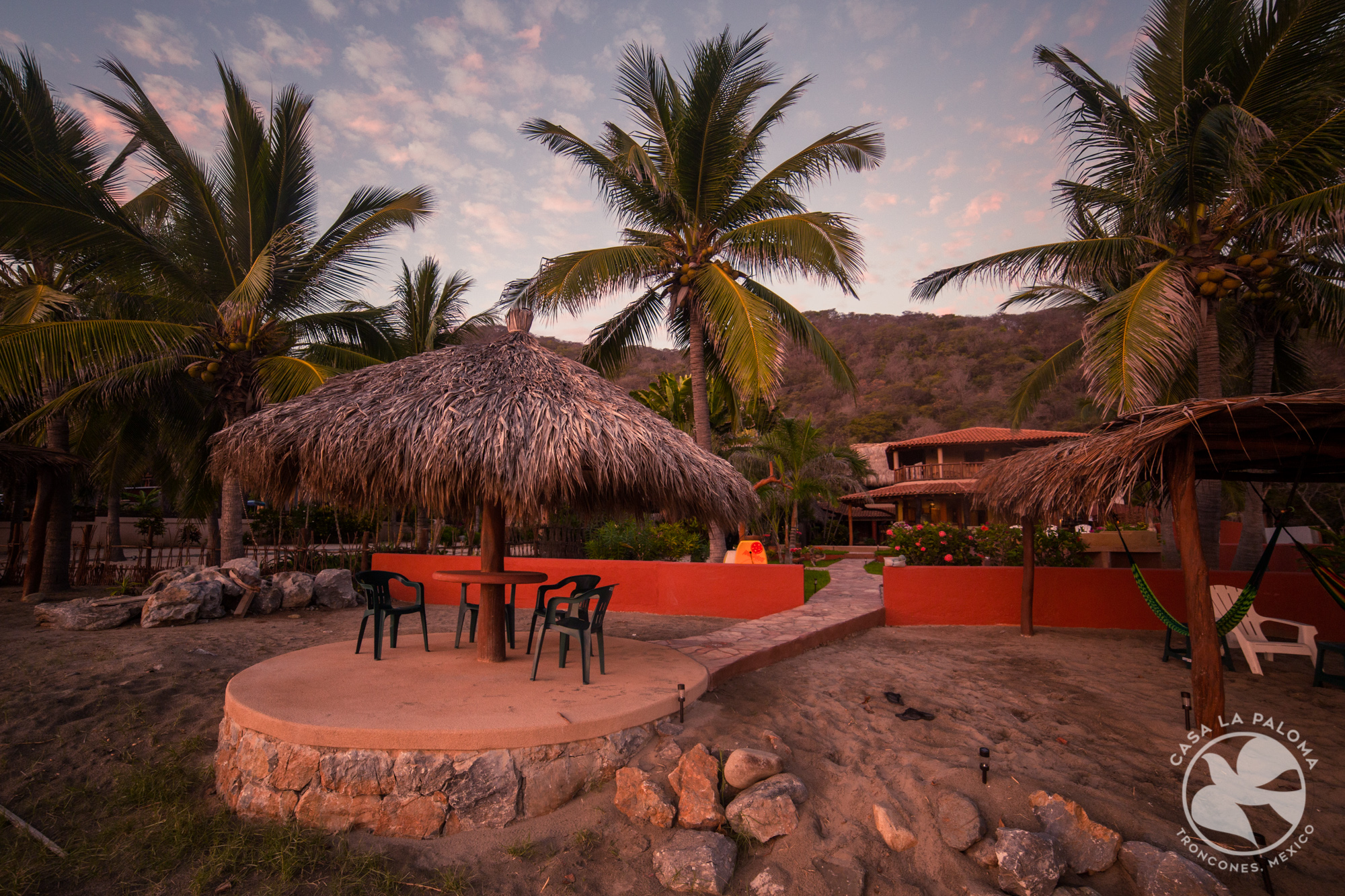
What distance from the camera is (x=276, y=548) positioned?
1182 centimetres

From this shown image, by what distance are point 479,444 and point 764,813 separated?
9.51 ft

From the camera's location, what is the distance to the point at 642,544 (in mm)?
11906

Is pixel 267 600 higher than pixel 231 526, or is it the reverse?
pixel 231 526

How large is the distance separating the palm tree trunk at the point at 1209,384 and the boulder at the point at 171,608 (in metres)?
13.1

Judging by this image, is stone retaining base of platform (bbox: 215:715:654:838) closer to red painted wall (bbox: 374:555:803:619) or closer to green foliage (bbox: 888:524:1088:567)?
red painted wall (bbox: 374:555:803:619)

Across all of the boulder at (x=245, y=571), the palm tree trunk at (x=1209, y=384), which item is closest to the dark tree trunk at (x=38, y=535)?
the boulder at (x=245, y=571)

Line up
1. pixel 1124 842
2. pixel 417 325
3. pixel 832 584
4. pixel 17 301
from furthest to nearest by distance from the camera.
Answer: pixel 417 325 → pixel 832 584 → pixel 17 301 → pixel 1124 842

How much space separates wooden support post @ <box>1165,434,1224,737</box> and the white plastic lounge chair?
146 cm

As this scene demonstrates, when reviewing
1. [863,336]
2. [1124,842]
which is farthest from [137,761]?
[863,336]

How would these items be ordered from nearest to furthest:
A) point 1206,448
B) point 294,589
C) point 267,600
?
point 1206,448 < point 267,600 < point 294,589

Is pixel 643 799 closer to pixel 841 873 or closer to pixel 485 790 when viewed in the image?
pixel 485 790

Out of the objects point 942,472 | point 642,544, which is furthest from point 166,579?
point 942,472

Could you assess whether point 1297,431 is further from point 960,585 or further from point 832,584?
point 832,584

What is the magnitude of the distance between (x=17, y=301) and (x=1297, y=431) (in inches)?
587
